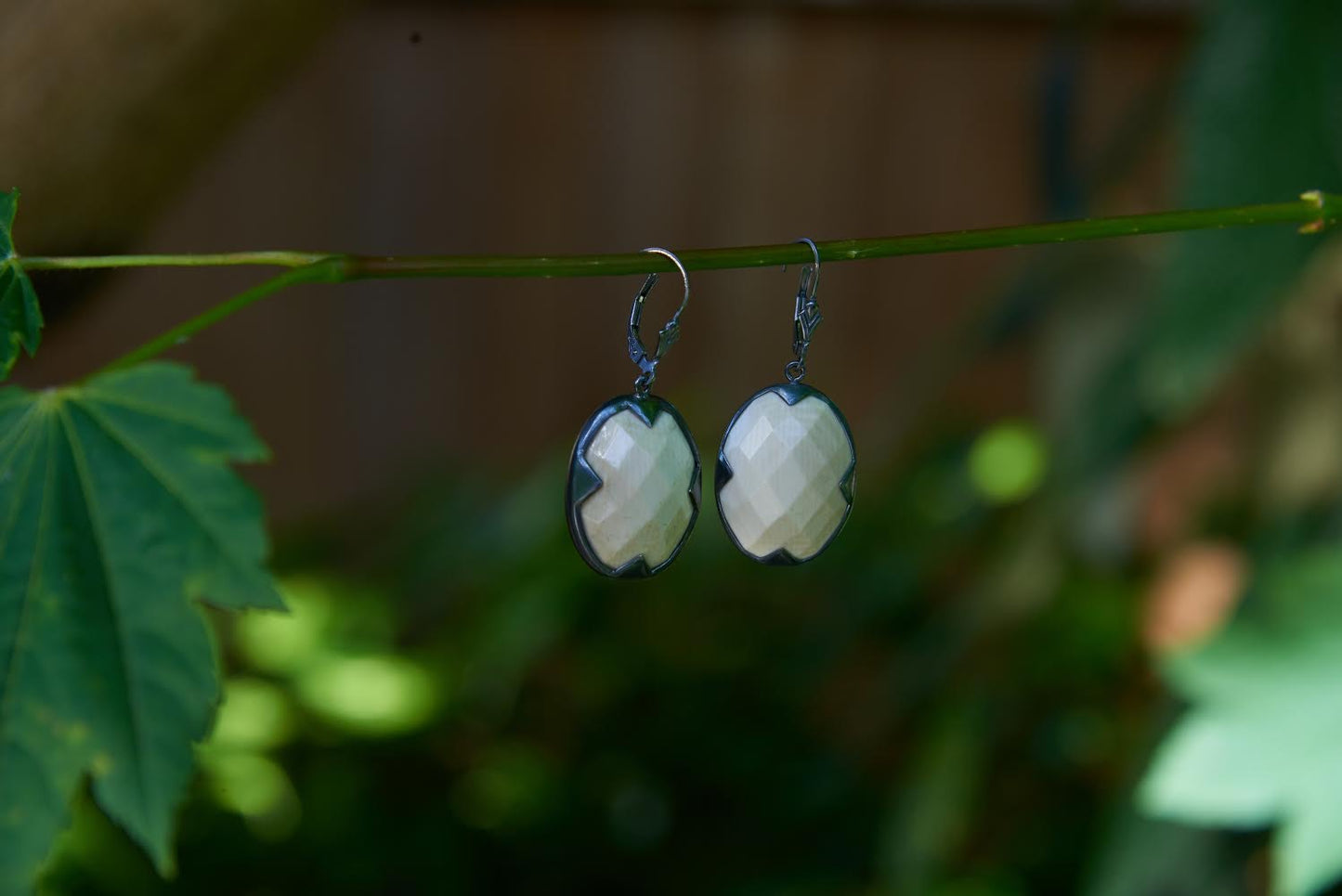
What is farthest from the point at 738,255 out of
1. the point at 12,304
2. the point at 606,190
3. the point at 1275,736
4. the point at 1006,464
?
the point at 606,190

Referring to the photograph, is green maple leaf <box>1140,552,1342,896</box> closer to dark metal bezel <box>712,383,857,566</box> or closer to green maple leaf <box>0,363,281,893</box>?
dark metal bezel <box>712,383,857,566</box>

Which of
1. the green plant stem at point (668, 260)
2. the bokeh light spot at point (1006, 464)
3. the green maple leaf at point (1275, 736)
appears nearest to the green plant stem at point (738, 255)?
the green plant stem at point (668, 260)

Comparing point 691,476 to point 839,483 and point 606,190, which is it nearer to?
point 839,483

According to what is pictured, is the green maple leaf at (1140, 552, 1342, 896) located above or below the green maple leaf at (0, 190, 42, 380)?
above

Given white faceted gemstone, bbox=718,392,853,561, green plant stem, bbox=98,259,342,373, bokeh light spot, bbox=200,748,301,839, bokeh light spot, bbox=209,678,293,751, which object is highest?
white faceted gemstone, bbox=718,392,853,561

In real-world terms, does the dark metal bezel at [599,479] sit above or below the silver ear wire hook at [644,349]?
below

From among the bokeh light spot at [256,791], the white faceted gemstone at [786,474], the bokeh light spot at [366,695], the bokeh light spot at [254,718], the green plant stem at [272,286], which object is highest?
the white faceted gemstone at [786,474]

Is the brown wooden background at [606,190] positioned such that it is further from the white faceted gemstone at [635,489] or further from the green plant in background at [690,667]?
the white faceted gemstone at [635,489]

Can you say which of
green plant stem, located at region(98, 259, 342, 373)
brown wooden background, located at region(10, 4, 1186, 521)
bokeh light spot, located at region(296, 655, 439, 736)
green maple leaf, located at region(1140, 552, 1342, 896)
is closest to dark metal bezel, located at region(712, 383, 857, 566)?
green plant stem, located at region(98, 259, 342, 373)
